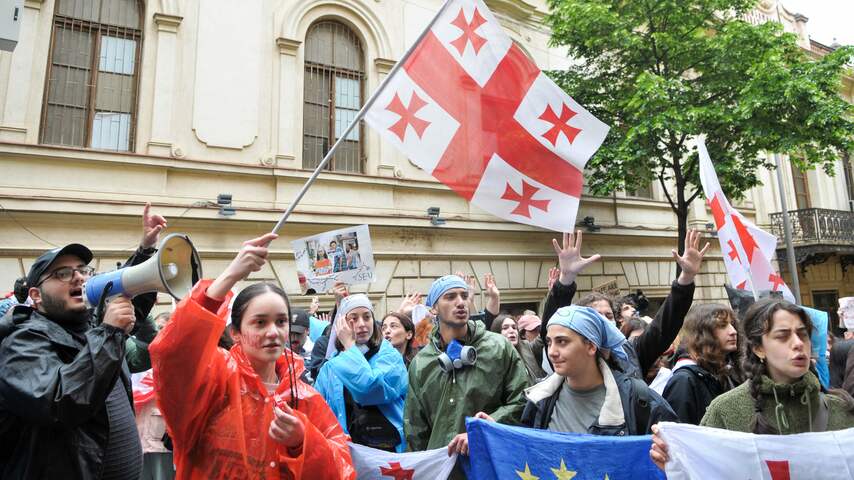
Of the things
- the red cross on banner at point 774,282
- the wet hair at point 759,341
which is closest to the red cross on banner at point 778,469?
the wet hair at point 759,341

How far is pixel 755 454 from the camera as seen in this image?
2.12m

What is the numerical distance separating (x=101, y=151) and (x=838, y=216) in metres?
20.7

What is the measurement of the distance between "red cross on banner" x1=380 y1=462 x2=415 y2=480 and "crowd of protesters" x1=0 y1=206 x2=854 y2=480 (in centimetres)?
23

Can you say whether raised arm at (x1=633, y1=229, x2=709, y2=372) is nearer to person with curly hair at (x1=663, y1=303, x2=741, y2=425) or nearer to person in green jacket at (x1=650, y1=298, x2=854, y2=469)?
person with curly hair at (x1=663, y1=303, x2=741, y2=425)

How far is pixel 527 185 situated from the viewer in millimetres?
3834

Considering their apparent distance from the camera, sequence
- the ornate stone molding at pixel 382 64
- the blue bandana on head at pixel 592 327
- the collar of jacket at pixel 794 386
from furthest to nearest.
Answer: the ornate stone molding at pixel 382 64 < the blue bandana on head at pixel 592 327 < the collar of jacket at pixel 794 386

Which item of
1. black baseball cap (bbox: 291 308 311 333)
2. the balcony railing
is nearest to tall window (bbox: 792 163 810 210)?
the balcony railing

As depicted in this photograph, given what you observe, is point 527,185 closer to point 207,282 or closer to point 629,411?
point 629,411

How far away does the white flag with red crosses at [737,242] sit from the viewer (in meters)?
4.78

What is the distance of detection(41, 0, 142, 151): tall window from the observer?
8.61 meters

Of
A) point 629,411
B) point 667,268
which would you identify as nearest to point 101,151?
point 629,411

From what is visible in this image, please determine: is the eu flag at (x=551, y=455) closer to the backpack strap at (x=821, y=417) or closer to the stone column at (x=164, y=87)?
the backpack strap at (x=821, y=417)

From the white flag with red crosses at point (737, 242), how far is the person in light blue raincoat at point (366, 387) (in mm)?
3089

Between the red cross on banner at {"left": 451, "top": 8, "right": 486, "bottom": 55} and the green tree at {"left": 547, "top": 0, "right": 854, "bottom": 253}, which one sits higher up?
the green tree at {"left": 547, "top": 0, "right": 854, "bottom": 253}
